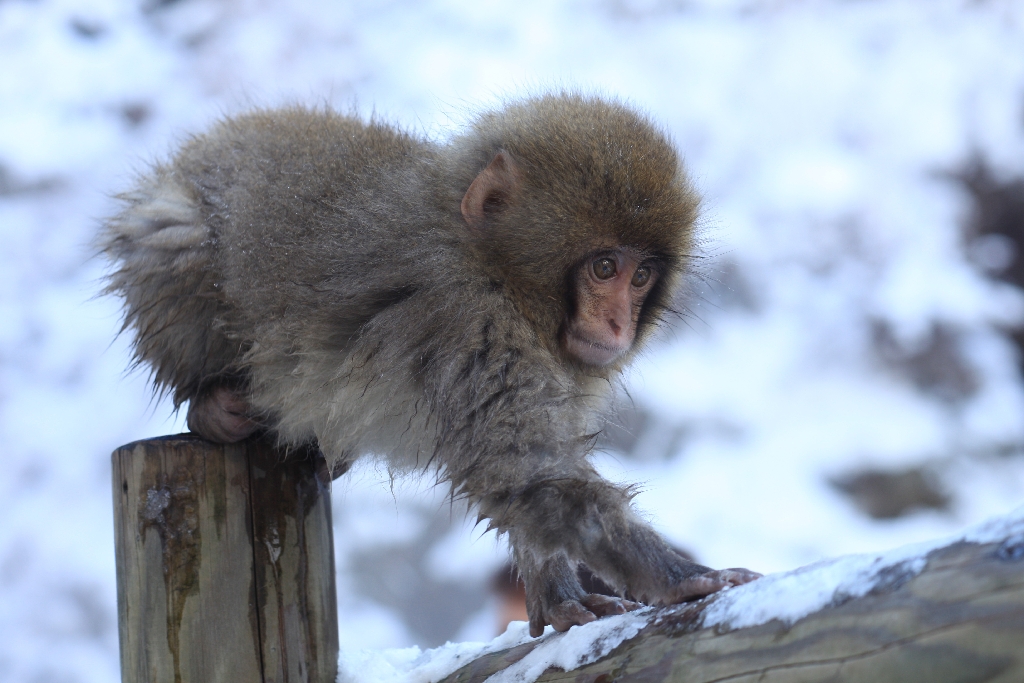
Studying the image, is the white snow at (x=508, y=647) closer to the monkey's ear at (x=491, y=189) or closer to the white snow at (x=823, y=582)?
the white snow at (x=823, y=582)

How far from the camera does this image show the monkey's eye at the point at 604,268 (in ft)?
8.75

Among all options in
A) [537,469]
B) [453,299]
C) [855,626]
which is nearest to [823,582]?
[855,626]

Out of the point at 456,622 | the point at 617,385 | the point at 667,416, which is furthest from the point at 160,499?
the point at 667,416

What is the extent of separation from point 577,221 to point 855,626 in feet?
4.66

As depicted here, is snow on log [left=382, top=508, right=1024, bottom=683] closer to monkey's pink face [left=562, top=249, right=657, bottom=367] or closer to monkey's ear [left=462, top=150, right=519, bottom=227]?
monkey's pink face [left=562, top=249, right=657, bottom=367]

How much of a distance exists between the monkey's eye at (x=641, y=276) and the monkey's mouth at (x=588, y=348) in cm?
20

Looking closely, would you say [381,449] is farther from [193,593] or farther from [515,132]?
[515,132]

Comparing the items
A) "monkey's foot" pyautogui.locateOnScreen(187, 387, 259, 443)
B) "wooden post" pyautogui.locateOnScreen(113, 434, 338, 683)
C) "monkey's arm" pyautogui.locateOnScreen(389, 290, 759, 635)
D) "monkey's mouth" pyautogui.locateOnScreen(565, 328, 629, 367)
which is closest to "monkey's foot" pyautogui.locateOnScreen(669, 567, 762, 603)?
"monkey's arm" pyautogui.locateOnScreen(389, 290, 759, 635)

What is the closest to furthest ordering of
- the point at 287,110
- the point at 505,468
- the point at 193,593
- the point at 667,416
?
the point at 505,468
the point at 193,593
the point at 287,110
the point at 667,416

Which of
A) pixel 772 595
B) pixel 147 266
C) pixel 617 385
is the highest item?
pixel 147 266

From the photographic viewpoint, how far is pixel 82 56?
8.80 meters

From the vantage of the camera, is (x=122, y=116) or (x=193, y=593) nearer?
(x=193, y=593)

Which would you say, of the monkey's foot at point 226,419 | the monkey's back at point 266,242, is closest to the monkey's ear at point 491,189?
the monkey's back at point 266,242

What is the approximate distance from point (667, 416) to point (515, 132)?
18.8 ft
